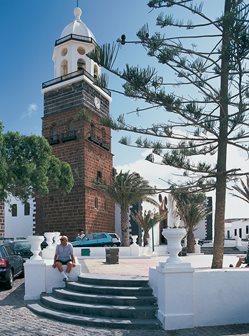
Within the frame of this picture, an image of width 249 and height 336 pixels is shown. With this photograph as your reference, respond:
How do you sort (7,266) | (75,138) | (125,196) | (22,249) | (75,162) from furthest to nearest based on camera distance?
(75,138) < (75,162) < (125,196) < (22,249) < (7,266)

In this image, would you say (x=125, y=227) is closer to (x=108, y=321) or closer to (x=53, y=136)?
(x=53, y=136)

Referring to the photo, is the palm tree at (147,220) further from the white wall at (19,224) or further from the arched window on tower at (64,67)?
the arched window on tower at (64,67)

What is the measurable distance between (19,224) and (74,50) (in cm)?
1511

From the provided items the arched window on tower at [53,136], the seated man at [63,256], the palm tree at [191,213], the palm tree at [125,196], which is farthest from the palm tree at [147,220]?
the seated man at [63,256]

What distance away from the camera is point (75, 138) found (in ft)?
94.7

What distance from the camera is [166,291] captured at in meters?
6.74

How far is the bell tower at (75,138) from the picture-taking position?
28.3 m

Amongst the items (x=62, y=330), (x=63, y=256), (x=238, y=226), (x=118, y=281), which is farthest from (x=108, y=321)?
(x=238, y=226)

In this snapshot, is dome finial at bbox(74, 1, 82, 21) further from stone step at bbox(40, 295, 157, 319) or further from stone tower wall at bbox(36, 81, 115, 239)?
stone step at bbox(40, 295, 157, 319)

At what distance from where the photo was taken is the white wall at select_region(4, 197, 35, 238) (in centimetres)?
3256

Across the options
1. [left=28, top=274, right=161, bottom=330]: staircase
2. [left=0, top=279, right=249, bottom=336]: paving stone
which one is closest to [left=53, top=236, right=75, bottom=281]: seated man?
[left=28, top=274, right=161, bottom=330]: staircase

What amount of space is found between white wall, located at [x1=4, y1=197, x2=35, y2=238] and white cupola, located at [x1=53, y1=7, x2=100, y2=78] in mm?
11322

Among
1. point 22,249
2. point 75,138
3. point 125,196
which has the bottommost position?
point 22,249

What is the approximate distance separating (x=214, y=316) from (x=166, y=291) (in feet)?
3.36
